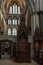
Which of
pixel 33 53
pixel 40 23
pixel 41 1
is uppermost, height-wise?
pixel 41 1

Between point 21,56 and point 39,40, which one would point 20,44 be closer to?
point 21,56

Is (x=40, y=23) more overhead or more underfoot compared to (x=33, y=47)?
more overhead

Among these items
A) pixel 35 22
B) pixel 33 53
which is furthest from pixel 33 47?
pixel 35 22

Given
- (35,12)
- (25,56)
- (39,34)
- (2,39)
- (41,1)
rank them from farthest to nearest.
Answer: (2,39)
(35,12)
(41,1)
(39,34)
(25,56)

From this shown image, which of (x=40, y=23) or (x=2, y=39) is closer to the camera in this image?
(x=40, y=23)

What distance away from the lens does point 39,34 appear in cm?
2327

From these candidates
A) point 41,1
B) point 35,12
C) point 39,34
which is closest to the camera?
point 39,34

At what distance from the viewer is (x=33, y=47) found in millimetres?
27391

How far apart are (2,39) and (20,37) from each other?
10.2 m

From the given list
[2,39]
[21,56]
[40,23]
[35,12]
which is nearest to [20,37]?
[21,56]

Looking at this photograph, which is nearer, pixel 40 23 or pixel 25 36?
pixel 25 36

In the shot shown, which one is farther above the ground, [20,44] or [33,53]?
[20,44]

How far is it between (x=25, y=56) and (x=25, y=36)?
2.26m

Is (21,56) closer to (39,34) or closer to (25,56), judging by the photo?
(25,56)
